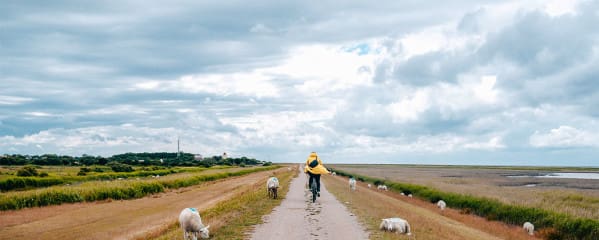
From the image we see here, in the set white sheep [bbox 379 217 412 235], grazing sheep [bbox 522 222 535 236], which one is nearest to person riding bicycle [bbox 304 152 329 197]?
white sheep [bbox 379 217 412 235]

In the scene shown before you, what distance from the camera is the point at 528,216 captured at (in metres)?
27.1

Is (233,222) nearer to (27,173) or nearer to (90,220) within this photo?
(90,220)

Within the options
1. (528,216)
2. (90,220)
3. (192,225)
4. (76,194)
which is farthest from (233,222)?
(76,194)

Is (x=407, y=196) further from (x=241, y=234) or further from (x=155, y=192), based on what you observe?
(x=241, y=234)

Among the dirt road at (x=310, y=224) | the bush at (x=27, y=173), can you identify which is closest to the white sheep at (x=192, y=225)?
the dirt road at (x=310, y=224)

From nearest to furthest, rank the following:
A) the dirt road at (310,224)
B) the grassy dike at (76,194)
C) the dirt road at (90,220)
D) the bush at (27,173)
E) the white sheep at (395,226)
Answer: the dirt road at (310,224) → the white sheep at (395,226) → the dirt road at (90,220) → the grassy dike at (76,194) → the bush at (27,173)

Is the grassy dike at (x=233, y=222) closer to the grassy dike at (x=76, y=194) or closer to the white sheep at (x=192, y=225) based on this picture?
the white sheep at (x=192, y=225)

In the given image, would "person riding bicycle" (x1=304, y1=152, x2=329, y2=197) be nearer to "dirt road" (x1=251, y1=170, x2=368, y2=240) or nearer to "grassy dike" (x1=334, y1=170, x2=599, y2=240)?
"dirt road" (x1=251, y1=170, x2=368, y2=240)

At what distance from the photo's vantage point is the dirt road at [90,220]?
23.7 m

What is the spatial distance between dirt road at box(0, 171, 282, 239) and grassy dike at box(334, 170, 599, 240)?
1774 centimetres

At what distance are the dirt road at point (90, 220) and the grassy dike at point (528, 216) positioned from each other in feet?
58.2

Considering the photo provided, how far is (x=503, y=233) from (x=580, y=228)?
10.9 feet

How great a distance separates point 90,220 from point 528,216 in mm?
24776

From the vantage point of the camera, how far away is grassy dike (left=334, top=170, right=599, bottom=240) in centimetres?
2239
